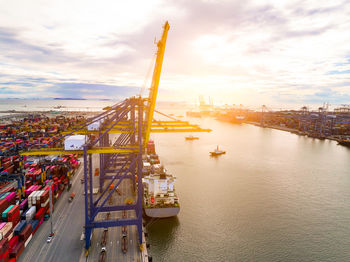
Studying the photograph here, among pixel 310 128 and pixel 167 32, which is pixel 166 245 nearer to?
pixel 167 32

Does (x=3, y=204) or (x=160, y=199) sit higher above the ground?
(x=3, y=204)

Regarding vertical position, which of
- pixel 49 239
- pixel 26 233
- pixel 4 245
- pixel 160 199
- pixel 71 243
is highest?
pixel 4 245

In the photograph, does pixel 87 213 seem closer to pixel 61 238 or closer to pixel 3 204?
pixel 61 238

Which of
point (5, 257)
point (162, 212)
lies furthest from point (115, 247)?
point (5, 257)

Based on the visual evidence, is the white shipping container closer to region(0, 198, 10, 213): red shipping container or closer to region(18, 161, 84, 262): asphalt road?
region(0, 198, 10, 213): red shipping container

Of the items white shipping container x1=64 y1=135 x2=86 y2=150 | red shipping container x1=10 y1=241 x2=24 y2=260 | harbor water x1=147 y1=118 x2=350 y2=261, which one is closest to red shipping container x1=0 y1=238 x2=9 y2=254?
red shipping container x1=10 y1=241 x2=24 y2=260

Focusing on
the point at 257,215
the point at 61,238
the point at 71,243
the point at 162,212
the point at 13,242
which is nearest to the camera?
the point at 13,242
